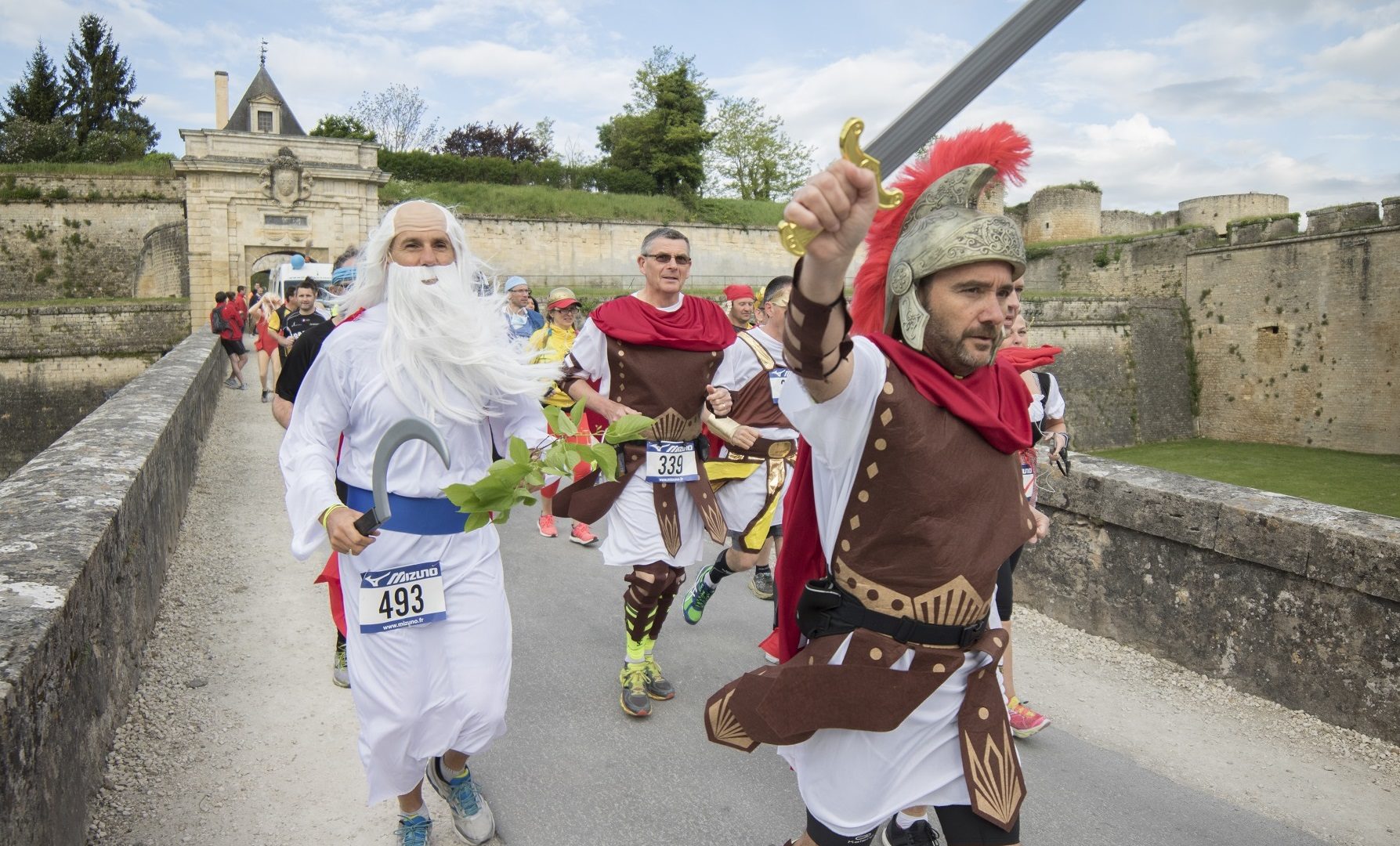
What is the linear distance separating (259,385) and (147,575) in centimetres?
1429

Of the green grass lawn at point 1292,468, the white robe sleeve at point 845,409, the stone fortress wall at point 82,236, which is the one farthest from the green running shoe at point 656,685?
the stone fortress wall at point 82,236

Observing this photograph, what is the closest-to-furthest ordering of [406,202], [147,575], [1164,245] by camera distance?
1. [406,202]
2. [147,575]
3. [1164,245]

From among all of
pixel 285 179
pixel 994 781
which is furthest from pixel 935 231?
pixel 285 179

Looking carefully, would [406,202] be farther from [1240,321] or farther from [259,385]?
[1240,321]

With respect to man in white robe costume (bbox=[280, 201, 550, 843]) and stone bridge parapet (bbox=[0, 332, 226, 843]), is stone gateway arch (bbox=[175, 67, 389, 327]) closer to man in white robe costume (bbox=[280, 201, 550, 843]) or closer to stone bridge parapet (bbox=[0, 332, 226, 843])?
stone bridge parapet (bbox=[0, 332, 226, 843])

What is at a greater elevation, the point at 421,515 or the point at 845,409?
the point at 845,409

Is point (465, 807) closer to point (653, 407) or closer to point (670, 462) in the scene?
point (670, 462)

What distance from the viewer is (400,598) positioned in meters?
2.91

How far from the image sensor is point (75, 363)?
99.9 feet

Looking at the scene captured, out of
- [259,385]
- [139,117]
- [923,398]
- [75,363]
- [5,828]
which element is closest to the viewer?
[5,828]

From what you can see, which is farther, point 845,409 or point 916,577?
point 916,577

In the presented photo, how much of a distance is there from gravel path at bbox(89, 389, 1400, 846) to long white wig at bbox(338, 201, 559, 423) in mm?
1573

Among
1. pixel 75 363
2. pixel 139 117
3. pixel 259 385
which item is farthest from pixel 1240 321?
pixel 139 117

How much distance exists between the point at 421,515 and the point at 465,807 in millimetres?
1060
